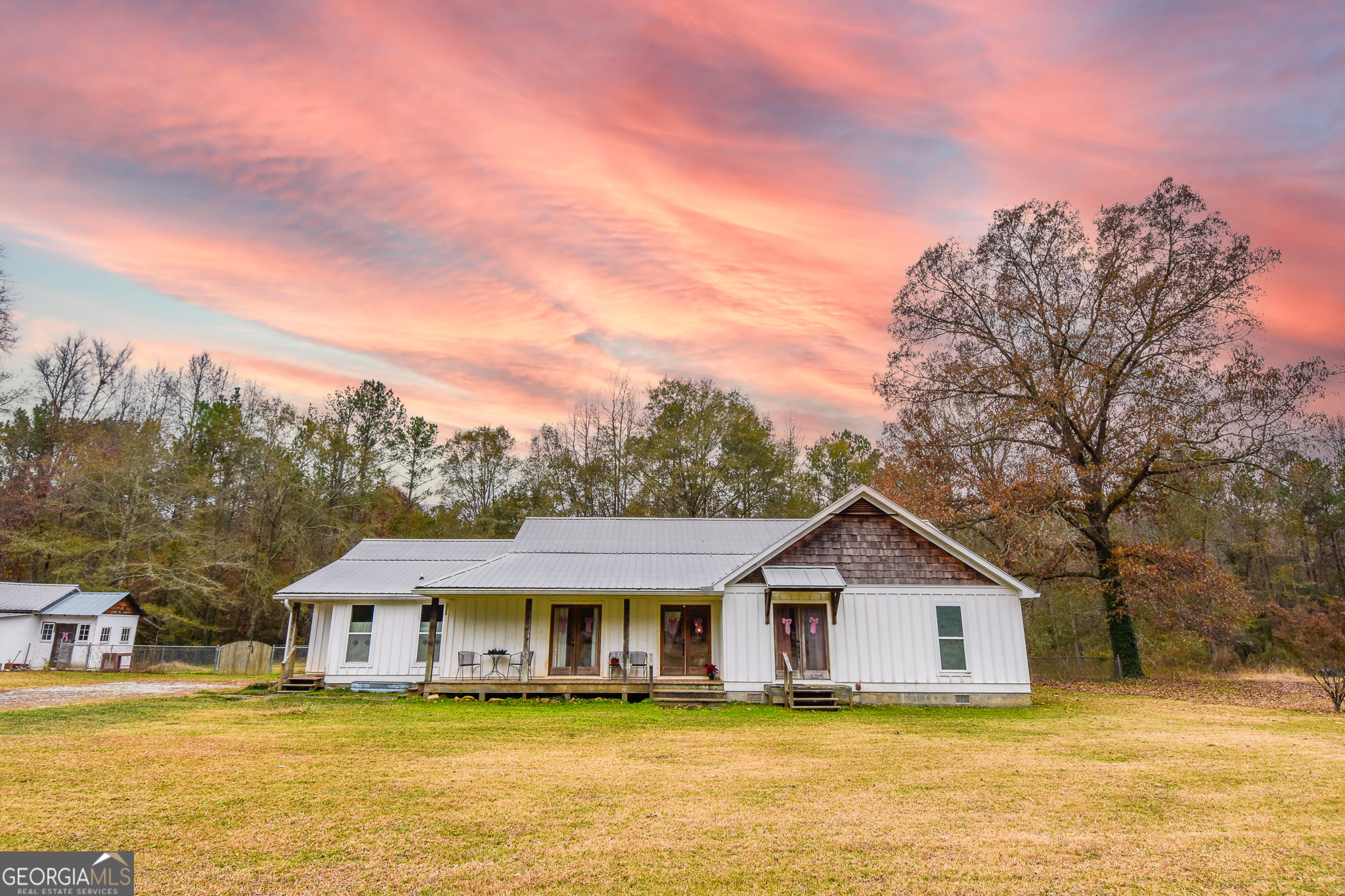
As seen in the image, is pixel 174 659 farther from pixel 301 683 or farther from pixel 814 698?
pixel 814 698

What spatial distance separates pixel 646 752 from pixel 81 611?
29000mm

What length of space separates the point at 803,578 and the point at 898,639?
8.94ft

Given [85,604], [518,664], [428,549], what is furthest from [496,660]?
[85,604]

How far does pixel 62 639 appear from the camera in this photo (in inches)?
1102

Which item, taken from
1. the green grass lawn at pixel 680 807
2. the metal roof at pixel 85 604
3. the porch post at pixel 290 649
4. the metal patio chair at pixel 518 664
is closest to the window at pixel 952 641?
the green grass lawn at pixel 680 807

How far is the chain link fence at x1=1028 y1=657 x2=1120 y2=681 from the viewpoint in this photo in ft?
76.6

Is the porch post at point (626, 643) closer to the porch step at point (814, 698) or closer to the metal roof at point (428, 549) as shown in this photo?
the porch step at point (814, 698)

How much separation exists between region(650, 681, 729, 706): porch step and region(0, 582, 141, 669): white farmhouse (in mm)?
22755

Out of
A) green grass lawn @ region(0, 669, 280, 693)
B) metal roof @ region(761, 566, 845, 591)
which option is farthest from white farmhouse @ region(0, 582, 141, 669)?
metal roof @ region(761, 566, 845, 591)

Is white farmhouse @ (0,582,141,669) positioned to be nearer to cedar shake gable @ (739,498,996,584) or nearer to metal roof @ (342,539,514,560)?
metal roof @ (342,539,514,560)

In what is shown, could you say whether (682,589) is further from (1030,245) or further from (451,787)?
(1030,245)

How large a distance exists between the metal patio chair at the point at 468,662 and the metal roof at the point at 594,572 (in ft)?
6.29

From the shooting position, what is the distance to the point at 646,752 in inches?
406

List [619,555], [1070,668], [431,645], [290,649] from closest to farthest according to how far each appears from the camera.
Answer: [431,645]
[290,649]
[619,555]
[1070,668]
